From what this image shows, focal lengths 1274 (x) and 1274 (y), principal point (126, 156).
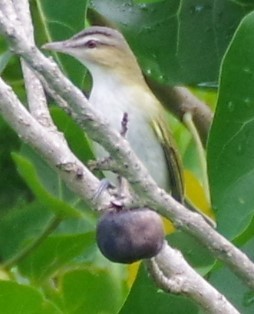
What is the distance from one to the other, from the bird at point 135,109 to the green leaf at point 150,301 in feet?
2.16

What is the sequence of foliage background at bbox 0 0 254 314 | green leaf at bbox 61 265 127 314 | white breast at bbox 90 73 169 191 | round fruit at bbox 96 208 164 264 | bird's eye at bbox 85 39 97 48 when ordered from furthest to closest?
1. white breast at bbox 90 73 169 191
2. bird's eye at bbox 85 39 97 48
3. green leaf at bbox 61 265 127 314
4. foliage background at bbox 0 0 254 314
5. round fruit at bbox 96 208 164 264

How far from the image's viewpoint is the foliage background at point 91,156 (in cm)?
223

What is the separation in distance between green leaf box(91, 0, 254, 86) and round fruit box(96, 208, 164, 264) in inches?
40.0

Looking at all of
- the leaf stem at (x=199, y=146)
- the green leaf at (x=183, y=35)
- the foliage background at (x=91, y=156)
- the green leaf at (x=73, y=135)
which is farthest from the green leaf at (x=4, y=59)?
the leaf stem at (x=199, y=146)

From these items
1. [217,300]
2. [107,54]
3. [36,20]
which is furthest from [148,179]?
[107,54]

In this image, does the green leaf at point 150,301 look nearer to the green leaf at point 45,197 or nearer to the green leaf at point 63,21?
the green leaf at point 45,197

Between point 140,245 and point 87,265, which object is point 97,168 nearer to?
point 140,245

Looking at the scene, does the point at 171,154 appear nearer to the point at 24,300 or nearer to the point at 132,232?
the point at 24,300

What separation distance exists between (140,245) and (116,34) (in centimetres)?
152

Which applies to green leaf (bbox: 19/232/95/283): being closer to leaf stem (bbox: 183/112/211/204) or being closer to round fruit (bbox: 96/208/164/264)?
leaf stem (bbox: 183/112/211/204)

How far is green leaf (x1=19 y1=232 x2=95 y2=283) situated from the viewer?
2312mm

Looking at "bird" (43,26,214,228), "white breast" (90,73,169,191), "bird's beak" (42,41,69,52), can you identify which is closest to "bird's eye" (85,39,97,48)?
"bird" (43,26,214,228)

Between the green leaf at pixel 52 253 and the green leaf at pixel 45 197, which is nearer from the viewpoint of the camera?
the green leaf at pixel 45 197

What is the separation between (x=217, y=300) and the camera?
1604 mm
